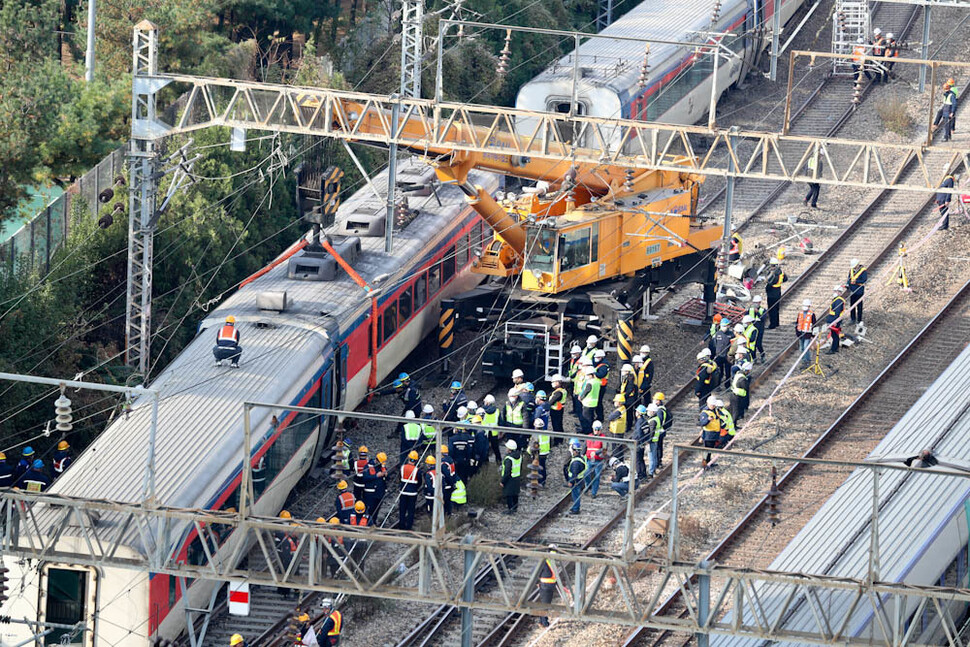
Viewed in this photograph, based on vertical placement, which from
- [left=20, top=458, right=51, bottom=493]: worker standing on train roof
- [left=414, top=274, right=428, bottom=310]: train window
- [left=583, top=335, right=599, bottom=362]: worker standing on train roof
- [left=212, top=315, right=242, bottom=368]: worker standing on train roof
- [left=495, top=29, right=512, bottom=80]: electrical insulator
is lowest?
[left=20, top=458, right=51, bottom=493]: worker standing on train roof

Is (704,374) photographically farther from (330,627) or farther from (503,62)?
(503,62)

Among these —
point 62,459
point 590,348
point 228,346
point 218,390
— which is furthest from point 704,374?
point 62,459

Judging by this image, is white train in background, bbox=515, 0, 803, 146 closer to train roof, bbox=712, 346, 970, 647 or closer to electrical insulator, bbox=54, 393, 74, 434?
train roof, bbox=712, 346, 970, 647

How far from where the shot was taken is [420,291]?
38.2m

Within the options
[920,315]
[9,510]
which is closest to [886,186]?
[920,315]

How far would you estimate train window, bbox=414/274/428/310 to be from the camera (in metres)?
38.0

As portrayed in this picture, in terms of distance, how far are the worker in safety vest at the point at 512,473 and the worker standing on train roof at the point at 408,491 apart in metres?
1.53

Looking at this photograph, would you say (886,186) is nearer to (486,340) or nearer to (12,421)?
(486,340)

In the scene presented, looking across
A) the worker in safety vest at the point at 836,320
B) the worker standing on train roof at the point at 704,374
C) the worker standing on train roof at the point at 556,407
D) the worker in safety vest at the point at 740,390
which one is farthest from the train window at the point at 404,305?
the worker in safety vest at the point at 836,320

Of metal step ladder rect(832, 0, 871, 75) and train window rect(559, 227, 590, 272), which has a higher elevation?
metal step ladder rect(832, 0, 871, 75)

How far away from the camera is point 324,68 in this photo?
47.8 meters

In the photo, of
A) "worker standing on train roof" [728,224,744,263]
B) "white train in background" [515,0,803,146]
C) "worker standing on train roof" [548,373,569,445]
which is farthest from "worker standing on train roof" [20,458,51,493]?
"white train in background" [515,0,803,146]

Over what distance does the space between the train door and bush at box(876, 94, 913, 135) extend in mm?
29677

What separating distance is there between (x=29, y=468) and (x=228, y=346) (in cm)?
372
